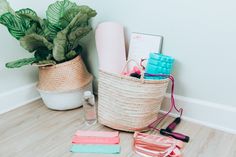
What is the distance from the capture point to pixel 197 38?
3.99 feet

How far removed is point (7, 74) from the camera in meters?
1.53

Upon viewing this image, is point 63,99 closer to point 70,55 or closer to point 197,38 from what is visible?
point 70,55

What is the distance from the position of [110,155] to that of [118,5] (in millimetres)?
830

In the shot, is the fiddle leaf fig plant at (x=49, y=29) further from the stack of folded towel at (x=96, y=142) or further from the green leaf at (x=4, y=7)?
the stack of folded towel at (x=96, y=142)

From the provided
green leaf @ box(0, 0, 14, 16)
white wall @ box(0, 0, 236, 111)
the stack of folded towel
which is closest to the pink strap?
the stack of folded towel

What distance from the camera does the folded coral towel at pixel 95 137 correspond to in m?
1.16

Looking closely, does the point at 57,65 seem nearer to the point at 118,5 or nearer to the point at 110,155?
the point at 118,5

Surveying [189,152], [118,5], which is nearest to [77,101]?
[118,5]

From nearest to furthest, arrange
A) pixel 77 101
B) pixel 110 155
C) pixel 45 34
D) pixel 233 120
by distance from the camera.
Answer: pixel 110 155, pixel 233 120, pixel 45 34, pixel 77 101

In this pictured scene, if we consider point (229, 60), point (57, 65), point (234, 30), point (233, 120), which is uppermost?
point (234, 30)

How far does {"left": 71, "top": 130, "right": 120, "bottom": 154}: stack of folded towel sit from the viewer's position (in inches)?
43.5

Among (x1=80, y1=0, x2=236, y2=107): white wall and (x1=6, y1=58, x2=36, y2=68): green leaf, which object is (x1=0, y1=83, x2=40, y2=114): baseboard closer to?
(x1=6, y1=58, x2=36, y2=68): green leaf

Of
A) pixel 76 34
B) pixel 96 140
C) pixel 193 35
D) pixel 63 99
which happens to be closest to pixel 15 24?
pixel 76 34

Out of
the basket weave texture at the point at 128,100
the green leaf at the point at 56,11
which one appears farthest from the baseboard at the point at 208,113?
the green leaf at the point at 56,11
